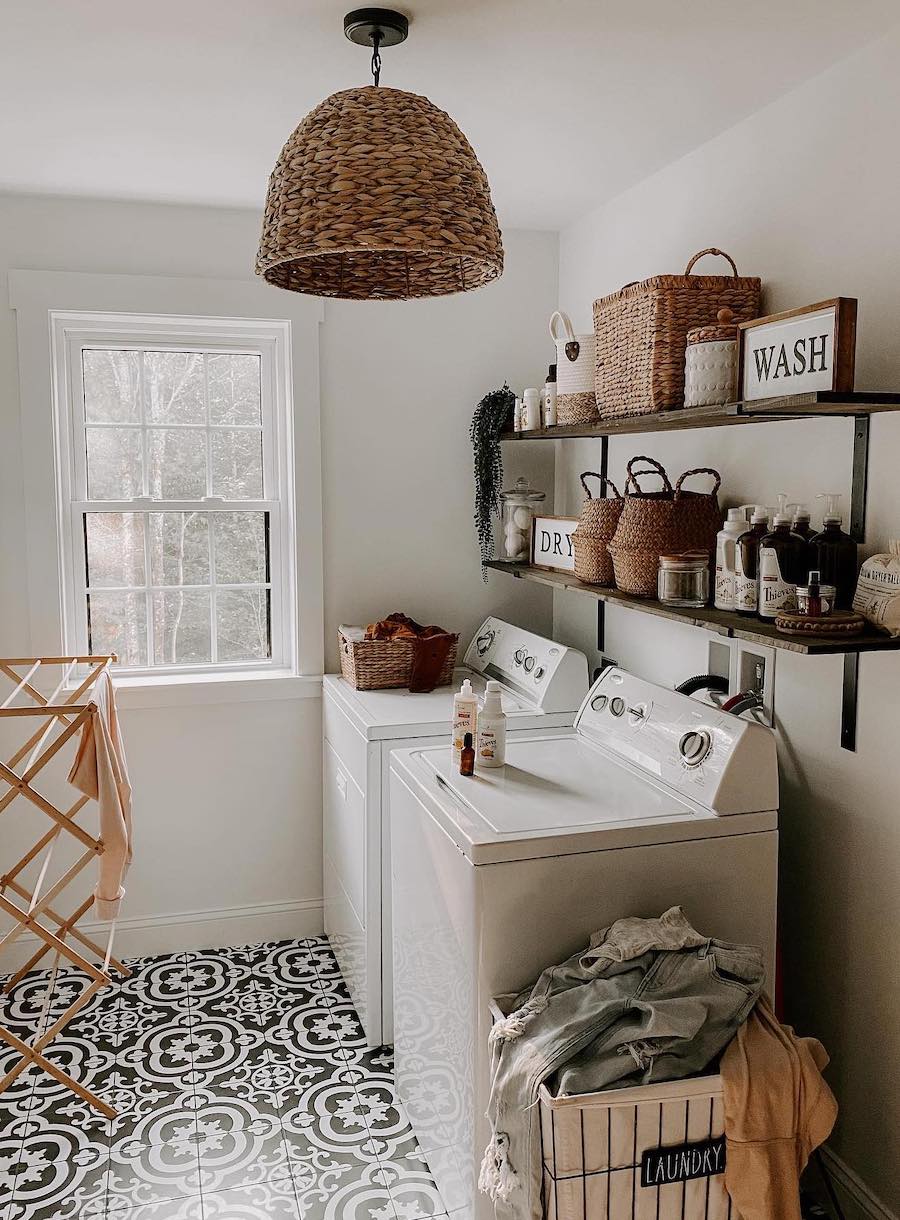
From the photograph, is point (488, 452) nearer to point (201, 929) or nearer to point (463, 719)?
point (463, 719)

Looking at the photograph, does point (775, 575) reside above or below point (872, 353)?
below

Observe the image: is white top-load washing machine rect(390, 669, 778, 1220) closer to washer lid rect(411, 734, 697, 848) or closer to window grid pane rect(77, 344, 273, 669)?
washer lid rect(411, 734, 697, 848)

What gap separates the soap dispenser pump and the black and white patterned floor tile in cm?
160

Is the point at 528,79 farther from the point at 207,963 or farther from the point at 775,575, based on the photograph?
the point at 207,963

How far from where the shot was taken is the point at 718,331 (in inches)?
84.4

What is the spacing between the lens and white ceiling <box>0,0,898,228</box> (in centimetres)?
193

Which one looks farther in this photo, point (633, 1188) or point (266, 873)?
point (266, 873)

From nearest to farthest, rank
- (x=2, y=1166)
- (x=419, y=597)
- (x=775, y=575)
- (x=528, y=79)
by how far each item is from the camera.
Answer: (x=775, y=575) < (x=528, y=79) < (x=2, y=1166) < (x=419, y=597)

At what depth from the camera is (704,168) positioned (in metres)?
2.65

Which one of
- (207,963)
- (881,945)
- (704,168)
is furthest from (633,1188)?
(704,168)

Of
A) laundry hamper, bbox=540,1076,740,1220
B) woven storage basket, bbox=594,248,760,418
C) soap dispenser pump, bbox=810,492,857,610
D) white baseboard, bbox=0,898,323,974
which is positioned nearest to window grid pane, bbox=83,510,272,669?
white baseboard, bbox=0,898,323,974

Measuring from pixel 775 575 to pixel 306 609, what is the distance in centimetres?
186

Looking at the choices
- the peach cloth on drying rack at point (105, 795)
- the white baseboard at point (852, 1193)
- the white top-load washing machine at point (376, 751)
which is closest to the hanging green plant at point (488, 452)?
the white top-load washing machine at point (376, 751)

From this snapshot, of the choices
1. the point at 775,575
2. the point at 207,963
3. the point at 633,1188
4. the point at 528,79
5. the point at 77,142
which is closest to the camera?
the point at 633,1188
